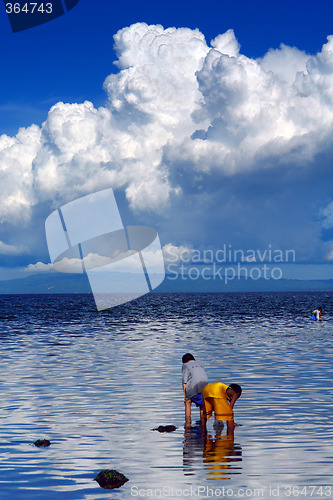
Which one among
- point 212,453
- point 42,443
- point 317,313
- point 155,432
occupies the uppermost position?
point 317,313

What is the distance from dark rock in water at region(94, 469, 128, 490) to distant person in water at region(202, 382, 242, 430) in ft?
18.0

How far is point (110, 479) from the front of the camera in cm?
1188

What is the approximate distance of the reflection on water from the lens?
42.0 feet

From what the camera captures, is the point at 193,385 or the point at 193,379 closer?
the point at 193,385

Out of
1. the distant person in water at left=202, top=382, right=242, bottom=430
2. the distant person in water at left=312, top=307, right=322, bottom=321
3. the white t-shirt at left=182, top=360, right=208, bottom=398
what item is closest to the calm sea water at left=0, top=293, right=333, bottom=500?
the distant person in water at left=202, top=382, right=242, bottom=430

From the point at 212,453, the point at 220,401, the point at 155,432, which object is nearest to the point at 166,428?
the point at 155,432

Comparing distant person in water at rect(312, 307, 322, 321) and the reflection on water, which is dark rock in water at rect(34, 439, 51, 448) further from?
distant person in water at rect(312, 307, 322, 321)

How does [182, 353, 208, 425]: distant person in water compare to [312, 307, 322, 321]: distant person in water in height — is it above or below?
below

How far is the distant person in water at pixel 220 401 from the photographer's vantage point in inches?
668

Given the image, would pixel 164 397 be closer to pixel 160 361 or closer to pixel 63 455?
pixel 63 455

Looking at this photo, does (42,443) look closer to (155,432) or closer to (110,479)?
(155,432)

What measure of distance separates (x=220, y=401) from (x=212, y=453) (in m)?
3.13

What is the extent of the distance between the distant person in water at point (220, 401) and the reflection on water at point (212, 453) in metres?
0.23

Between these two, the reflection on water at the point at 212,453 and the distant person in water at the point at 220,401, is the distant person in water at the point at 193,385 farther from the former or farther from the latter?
the reflection on water at the point at 212,453
